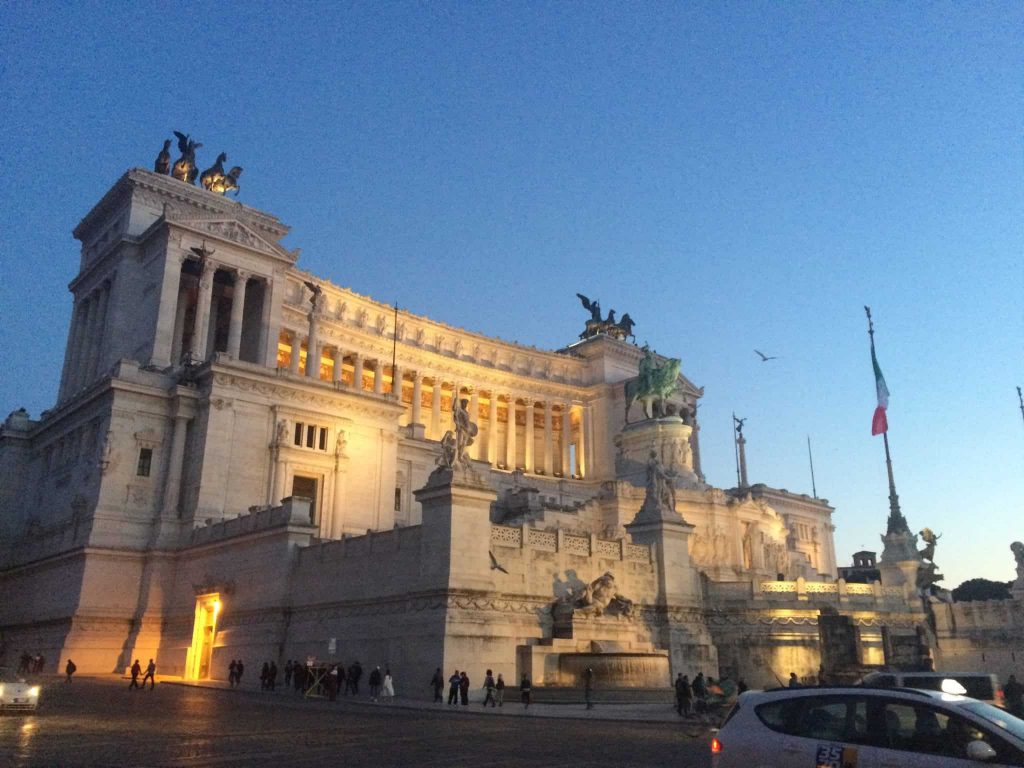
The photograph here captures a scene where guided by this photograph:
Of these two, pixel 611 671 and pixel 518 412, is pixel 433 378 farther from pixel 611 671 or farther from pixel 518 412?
pixel 611 671

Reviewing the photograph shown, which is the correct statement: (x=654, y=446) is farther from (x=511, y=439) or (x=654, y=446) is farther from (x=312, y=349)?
(x=312, y=349)

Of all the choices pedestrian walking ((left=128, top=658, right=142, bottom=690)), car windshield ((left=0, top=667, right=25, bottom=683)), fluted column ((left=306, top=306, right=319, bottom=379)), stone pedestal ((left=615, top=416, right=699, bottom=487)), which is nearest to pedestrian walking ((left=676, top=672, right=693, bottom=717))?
car windshield ((left=0, top=667, right=25, bottom=683))

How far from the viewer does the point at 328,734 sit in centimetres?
1791

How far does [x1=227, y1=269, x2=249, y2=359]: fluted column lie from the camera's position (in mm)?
61125

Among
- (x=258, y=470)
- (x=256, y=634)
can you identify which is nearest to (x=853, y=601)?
(x=256, y=634)

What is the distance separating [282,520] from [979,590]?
131 m

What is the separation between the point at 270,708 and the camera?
24.8 m

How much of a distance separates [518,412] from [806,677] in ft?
192

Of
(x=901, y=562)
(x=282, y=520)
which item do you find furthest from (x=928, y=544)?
(x=282, y=520)

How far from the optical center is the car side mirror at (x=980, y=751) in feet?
24.9

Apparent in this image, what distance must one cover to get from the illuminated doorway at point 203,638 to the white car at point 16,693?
1926 centimetres

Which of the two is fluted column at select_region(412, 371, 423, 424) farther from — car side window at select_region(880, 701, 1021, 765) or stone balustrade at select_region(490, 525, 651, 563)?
car side window at select_region(880, 701, 1021, 765)

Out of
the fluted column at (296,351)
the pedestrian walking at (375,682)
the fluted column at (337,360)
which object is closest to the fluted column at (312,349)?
the fluted column at (296,351)

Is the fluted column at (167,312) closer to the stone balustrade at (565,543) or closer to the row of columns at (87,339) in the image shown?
the row of columns at (87,339)
